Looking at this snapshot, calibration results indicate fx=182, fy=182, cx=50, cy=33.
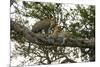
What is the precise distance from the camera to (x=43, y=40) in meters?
1.99

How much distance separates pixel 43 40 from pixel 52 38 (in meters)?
0.11

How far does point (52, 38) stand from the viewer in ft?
6.63

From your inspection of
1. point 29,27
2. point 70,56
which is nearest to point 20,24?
point 29,27

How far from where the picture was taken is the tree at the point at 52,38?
191 cm

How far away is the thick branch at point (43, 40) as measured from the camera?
190 centimetres

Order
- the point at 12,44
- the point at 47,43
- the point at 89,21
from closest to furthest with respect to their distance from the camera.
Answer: the point at 12,44 < the point at 47,43 < the point at 89,21

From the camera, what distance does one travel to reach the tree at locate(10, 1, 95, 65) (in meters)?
1.91

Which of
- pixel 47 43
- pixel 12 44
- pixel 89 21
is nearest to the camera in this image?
pixel 12 44

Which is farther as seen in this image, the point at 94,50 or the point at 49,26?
the point at 94,50

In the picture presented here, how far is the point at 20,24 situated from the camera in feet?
6.24

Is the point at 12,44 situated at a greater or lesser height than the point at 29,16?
lesser

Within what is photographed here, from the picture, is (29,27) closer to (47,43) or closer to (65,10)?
(47,43)

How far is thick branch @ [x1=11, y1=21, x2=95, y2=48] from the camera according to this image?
1.90 meters
